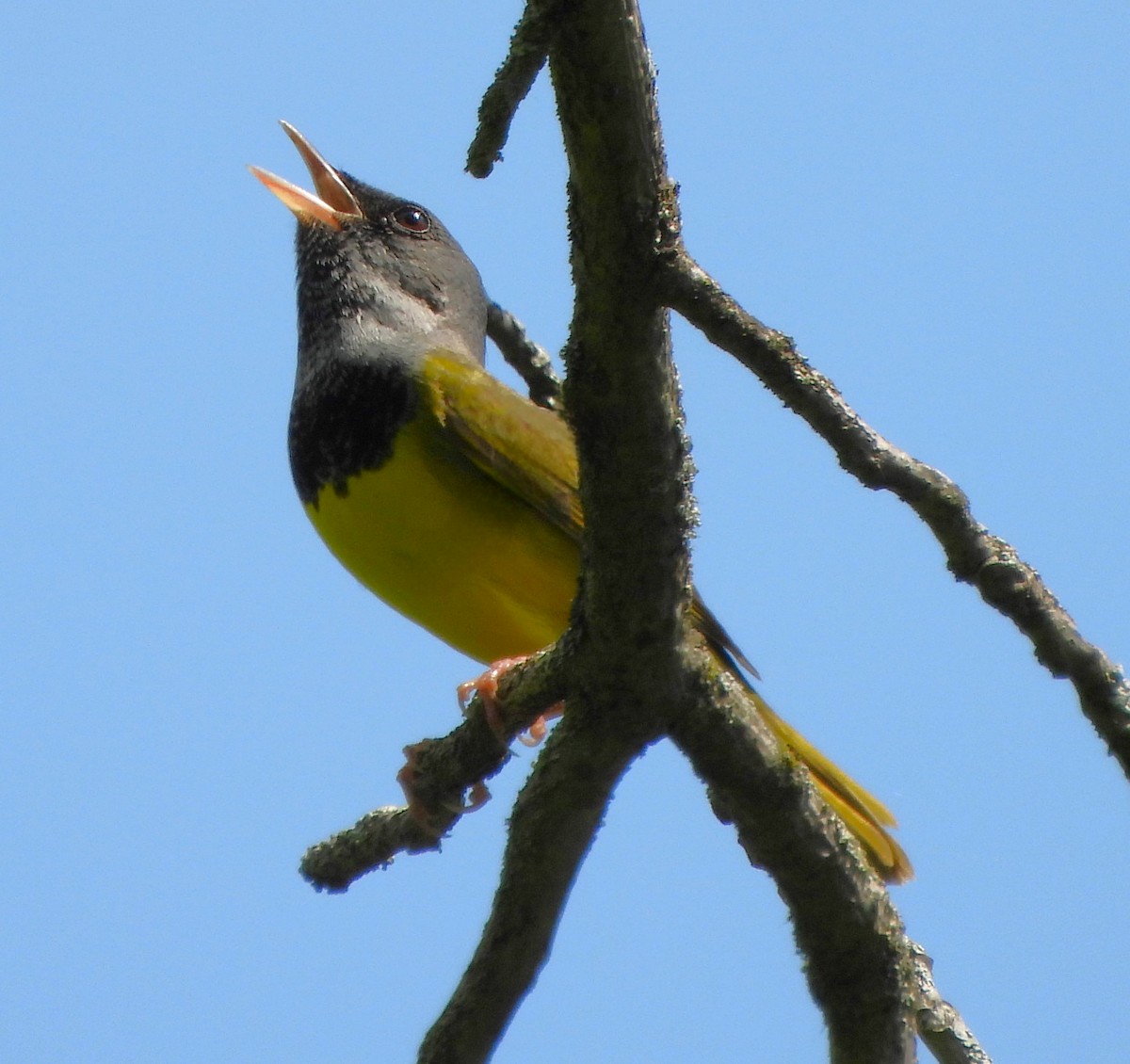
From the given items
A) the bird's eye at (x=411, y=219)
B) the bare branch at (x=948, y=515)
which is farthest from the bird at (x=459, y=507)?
the bare branch at (x=948, y=515)

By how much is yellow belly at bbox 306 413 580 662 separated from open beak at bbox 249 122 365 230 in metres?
1.66

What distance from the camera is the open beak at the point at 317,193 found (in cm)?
569

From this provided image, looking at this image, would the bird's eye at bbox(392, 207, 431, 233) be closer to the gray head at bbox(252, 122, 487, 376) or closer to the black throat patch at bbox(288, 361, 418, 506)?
the gray head at bbox(252, 122, 487, 376)

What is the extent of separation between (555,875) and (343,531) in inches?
66.1

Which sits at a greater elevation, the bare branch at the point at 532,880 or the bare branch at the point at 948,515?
the bare branch at the point at 948,515

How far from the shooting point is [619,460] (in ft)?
8.62

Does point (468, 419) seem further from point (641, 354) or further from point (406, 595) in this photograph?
point (641, 354)

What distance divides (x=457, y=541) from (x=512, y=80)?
2.31 m

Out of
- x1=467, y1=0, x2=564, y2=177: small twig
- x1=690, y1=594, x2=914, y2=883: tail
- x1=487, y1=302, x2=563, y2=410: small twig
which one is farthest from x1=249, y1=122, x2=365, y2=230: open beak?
x1=467, y1=0, x2=564, y2=177: small twig

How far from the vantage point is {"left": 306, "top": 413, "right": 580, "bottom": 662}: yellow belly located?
4.30m

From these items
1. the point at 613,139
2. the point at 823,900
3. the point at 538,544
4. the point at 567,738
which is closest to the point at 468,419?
the point at 538,544

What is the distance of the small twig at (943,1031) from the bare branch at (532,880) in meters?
1.20

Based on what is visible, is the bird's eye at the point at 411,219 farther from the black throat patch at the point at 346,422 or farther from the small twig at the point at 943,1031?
the small twig at the point at 943,1031

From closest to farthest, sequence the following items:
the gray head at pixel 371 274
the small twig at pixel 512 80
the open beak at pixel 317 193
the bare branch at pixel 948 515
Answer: the small twig at pixel 512 80
the bare branch at pixel 948 515
the gray head at pixel 371 274
the open beak at pixel 317 193
